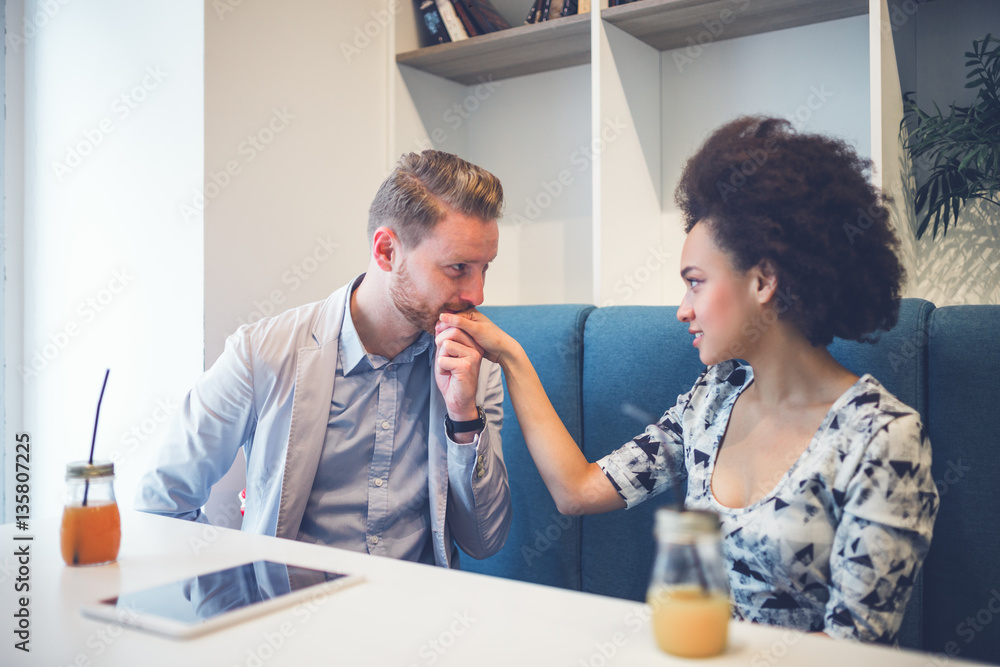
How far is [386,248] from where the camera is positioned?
1.52 meters

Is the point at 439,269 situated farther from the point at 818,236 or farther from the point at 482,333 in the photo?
the point at 818,236

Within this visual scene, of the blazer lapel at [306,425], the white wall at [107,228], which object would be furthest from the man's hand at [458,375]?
the white wall at [107,228]

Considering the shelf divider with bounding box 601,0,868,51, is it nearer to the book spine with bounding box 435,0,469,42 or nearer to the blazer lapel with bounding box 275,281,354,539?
the book spine with bounding box 435,0,469,42

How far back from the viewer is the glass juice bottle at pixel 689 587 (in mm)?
648

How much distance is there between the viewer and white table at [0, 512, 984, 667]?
0.70 metres

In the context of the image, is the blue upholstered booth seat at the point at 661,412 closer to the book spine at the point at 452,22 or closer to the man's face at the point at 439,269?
the man's face at the point at 439,269

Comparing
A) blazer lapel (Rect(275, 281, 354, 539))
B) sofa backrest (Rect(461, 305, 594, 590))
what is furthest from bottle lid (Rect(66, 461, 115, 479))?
sofa backrest (Rect(461, 305, 594, 590))

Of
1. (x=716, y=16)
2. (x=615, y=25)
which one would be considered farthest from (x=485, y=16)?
(x=716, y=16)

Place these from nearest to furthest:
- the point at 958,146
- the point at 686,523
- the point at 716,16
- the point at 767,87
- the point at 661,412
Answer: the point at 686,523 < the point at 661,412 < the point at 958,146 < the point at 716,16 < the point at 767,87

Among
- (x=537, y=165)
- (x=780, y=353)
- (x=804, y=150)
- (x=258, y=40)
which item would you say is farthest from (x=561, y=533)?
(x=258, y=40)

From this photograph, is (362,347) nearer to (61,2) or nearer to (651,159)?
(651,159)

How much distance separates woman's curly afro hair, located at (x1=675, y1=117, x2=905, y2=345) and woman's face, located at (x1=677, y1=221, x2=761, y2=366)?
20 mm

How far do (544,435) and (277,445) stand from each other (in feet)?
1.65

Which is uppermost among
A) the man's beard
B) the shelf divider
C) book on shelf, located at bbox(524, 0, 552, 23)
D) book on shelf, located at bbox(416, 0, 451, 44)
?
book on shelf, located at bbox(416, 0, 451, 44)
